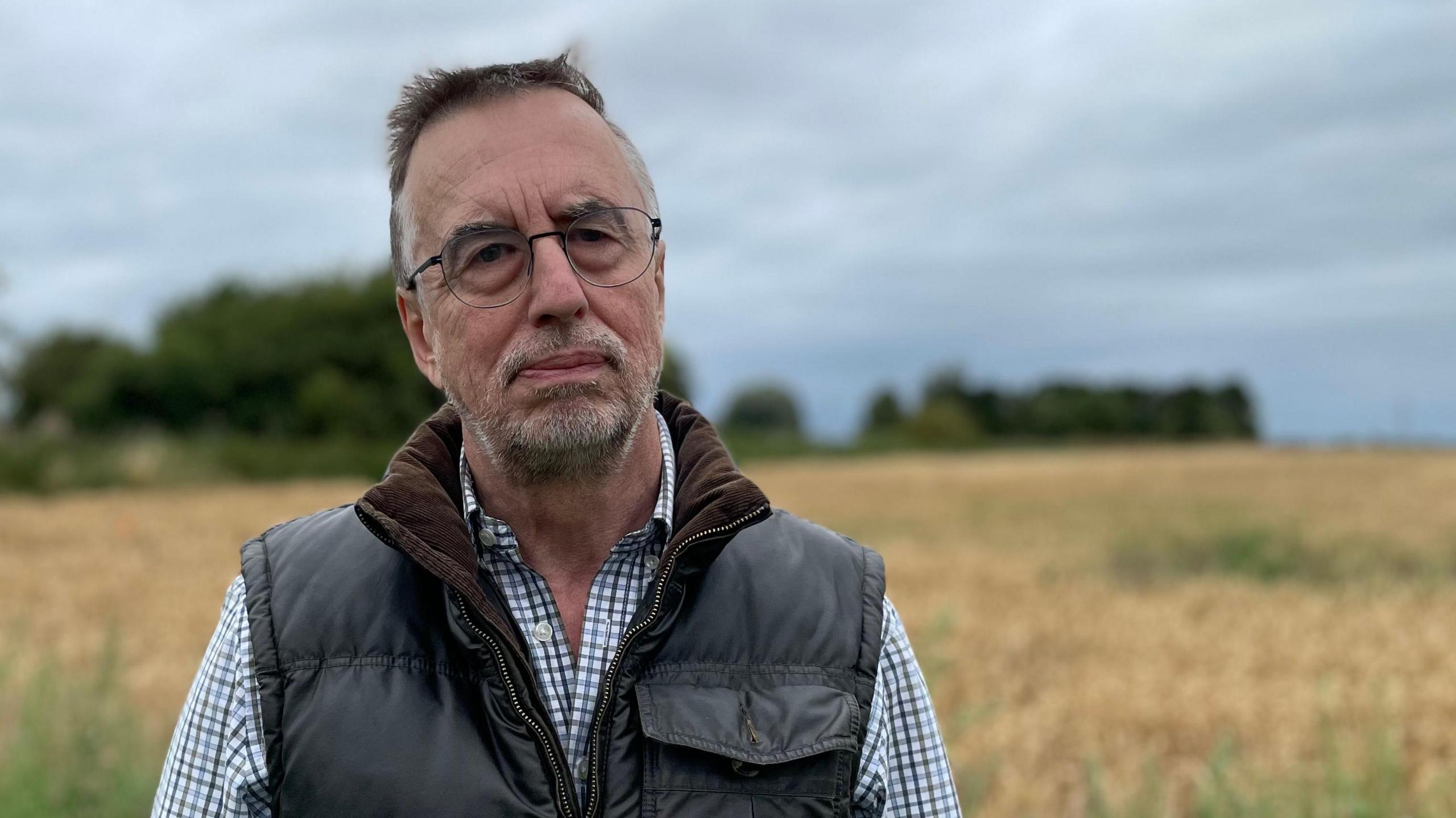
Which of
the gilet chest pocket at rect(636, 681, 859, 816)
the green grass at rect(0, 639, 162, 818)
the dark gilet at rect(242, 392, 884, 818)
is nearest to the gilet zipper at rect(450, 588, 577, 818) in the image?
the dark gilet at rect(242, 392, 884, 818)

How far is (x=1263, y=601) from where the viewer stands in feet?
39.7

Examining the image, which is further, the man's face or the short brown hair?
the short brown hair

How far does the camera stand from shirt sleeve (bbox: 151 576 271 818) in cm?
212

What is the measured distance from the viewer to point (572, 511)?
2.23m

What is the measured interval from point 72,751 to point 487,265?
423 centimetres

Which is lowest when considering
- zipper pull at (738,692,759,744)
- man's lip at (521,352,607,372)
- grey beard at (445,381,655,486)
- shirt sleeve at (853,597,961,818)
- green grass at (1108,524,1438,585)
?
green grass at (1108,524,1438,585)

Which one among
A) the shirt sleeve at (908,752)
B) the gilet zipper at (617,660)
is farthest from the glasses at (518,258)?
the shirt sleeve at (908,752)

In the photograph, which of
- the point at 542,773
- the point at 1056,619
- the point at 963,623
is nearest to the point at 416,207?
the point at 542,773

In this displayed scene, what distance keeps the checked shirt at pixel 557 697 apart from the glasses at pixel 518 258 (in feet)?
1.27

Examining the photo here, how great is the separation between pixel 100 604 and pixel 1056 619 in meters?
9.21

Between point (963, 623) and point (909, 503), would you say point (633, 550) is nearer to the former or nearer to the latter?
point (963, 623)

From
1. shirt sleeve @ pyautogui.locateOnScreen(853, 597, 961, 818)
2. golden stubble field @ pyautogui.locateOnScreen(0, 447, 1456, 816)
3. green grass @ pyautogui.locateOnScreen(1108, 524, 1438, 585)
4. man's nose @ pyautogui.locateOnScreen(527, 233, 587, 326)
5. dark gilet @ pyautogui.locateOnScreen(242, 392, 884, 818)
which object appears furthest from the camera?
green grass @ pyautogui.locateOnScreen(1108, 524, 1438, 585)

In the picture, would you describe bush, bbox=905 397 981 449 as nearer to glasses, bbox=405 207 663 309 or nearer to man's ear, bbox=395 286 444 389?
man's ear, bbox=395 286 444 389

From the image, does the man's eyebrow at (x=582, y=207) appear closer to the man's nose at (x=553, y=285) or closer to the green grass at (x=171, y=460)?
the man's nose at (x=553, y=285)
